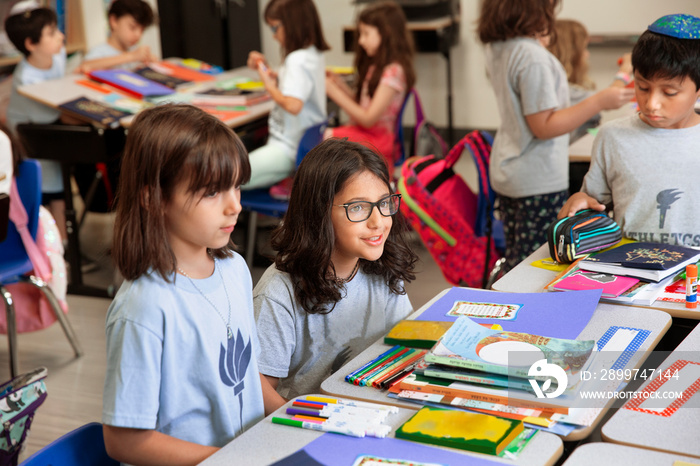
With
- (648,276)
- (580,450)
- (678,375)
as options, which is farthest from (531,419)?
(648,276)

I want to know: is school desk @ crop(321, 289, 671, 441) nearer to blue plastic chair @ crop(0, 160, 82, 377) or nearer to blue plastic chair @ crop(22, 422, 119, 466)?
blue plastic chair @ crop(22, 422, 119, 466)

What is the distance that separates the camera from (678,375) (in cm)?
132

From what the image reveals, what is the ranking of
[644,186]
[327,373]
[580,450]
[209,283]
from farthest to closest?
[644,186] → [327,373] → [209,283] → [580,450]

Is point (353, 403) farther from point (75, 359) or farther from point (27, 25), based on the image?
point (27, 25)

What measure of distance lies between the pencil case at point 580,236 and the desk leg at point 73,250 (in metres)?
2.36

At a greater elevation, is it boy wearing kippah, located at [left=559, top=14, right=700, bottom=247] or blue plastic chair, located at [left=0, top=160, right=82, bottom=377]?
boy wearing kippah, located at [left=559, top=14, right=700, bottom=247]

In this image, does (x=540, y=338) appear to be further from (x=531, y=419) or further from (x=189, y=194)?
(x=189, y=194)

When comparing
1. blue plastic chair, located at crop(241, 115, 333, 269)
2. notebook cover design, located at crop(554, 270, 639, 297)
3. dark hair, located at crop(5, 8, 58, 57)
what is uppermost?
dark hair, located at crop(5, 8, 58, 57)

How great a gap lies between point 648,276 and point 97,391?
195 centimetres

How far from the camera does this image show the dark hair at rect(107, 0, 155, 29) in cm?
431

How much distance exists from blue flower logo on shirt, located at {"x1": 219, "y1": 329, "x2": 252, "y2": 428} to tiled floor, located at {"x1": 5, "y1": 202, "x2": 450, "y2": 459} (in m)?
1.33

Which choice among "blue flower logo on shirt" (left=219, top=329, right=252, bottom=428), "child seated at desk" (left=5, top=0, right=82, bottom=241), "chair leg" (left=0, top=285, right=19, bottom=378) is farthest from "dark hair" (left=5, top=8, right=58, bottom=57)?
"blue flower logo on shirt" (left=219, top=329, right=252, bottom=428)

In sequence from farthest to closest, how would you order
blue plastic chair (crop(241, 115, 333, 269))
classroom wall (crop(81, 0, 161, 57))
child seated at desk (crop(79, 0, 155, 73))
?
1. classroom wall (crop(81, 0, 161, 57))
2. child seated at desk (crop(79, 0, 155, 73))
3. blue plastic chair (crop(241, 115, 333, 269))

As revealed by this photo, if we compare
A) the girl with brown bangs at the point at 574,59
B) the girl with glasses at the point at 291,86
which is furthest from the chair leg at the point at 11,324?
the girl with brown bangs at the point at 574,59
